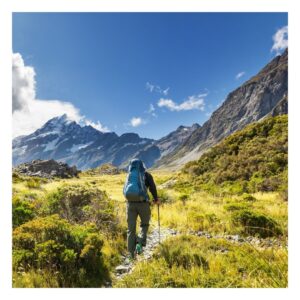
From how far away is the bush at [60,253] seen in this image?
17.1ft

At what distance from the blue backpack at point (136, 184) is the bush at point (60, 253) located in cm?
114

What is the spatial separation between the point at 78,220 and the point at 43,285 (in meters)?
4.46

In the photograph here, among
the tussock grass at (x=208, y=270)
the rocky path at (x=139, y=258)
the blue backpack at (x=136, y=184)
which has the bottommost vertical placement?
the rocky path at (x=139, y=258)

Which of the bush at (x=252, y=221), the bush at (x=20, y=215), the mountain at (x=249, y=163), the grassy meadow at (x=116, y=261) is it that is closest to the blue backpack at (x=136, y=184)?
the grassy meadow at (x=116, y=261)

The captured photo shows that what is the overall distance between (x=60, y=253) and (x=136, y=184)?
2.10 metres

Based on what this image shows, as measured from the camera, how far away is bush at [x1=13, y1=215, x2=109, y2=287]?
5215 millimetres

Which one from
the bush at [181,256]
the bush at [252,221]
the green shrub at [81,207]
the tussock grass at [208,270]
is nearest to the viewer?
the tussock grass at [208,270]

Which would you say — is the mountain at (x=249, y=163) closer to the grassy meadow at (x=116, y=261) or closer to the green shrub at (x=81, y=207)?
the green shrub at (x=81, y=207)

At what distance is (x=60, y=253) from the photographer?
5.46m

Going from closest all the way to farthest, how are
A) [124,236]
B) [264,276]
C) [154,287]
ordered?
[264,276]
[154,287]
[124,236]

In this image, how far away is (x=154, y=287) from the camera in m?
4.91

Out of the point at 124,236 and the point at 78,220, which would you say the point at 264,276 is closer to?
the point at 124,236
